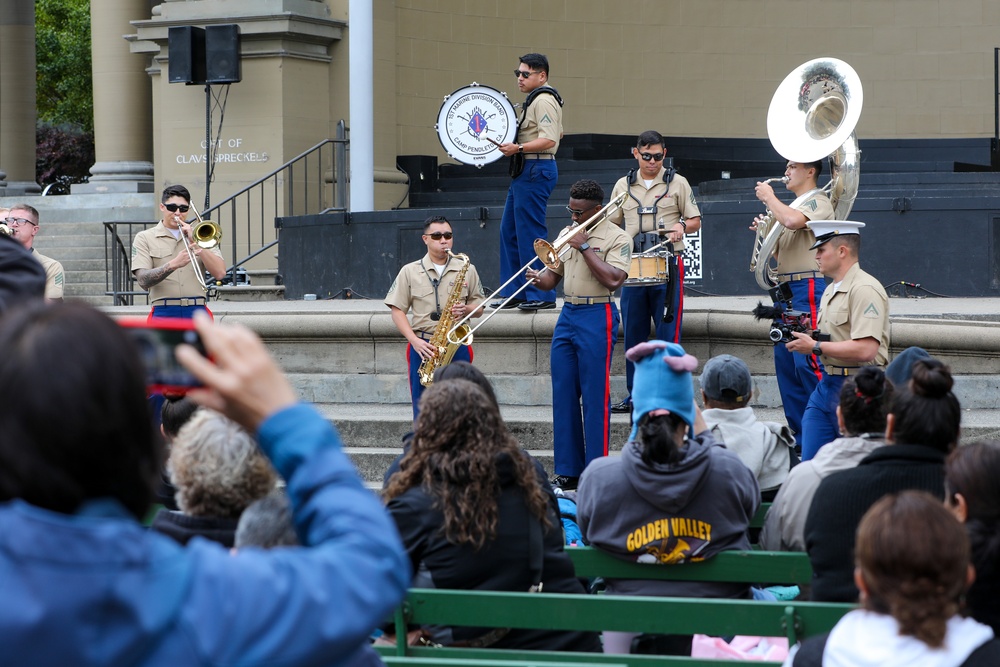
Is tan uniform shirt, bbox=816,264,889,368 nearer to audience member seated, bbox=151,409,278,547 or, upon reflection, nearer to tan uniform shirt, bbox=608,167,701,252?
tan uniform shirt, bbox=608,167,701,252

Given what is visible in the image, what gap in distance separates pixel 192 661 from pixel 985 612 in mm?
2226

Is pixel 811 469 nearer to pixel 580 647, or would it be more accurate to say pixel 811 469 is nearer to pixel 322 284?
pixel 580 647

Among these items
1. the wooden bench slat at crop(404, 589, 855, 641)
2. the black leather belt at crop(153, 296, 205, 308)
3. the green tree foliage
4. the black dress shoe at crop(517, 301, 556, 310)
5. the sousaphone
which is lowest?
the wooden bench slat at crop(404, 589, 855, 641)

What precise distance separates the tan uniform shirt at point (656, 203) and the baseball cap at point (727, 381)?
3396 mm

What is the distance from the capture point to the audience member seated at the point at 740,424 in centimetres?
521

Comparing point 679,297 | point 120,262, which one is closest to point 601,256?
point 679,297

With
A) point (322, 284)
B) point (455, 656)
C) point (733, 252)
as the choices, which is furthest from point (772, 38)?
point (455, 656)

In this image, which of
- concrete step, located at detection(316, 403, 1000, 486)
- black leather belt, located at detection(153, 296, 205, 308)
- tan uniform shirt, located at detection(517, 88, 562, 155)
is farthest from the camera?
tan uniform shirt, located at detection(517, 88, 562, 155)

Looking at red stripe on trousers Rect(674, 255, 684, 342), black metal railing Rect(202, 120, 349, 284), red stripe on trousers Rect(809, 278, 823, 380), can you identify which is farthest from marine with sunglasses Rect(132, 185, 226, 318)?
black metal railing Rect(202, 120, 349, 284)

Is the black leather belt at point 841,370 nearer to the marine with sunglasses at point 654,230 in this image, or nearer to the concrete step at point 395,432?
the concrete step at point 395,432

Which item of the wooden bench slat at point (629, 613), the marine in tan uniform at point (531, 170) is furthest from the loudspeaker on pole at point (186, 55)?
the wooden bench slat at point (629, 613)

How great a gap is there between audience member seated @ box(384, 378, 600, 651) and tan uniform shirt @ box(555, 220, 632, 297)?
3797mm

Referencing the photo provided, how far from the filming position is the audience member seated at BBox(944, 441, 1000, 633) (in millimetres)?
2998

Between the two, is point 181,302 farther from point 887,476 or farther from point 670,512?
point 887,476
